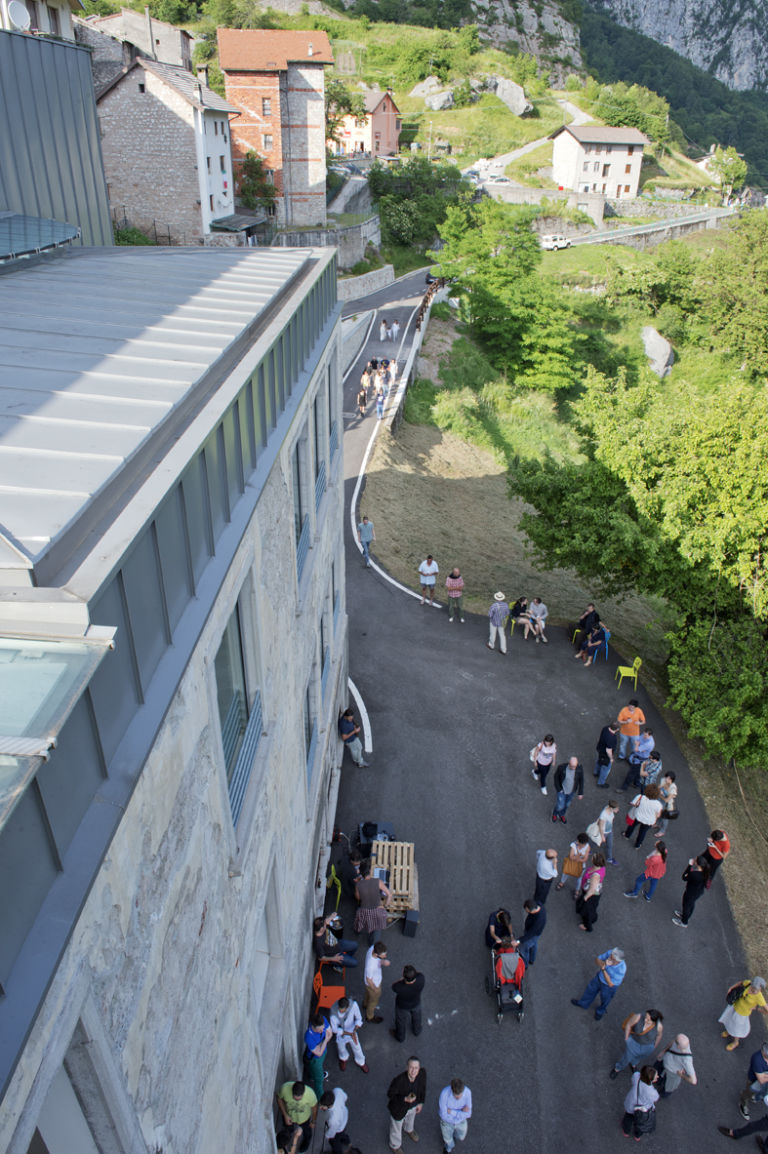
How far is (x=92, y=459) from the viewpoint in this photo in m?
3.88

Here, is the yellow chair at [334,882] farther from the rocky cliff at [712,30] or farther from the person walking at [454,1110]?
Answer: the rocky cliff at [712,30]

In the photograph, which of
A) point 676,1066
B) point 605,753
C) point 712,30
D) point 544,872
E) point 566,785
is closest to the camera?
point 676,1066

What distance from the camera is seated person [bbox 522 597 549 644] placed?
1827cm

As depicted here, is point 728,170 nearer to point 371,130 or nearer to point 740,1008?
point 371,130

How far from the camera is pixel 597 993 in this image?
421 inches

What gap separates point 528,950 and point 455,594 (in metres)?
9.07

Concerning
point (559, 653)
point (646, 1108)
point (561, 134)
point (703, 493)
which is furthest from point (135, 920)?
point (561, 134)

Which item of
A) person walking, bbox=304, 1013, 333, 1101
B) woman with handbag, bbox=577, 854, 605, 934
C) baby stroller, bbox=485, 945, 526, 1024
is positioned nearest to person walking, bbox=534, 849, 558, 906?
woman with handbag, bbox=577, 854, 605, 934

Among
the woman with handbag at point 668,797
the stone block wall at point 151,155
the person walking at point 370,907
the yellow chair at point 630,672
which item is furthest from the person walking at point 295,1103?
the stone block wall at point 151,155

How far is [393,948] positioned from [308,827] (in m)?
3.06

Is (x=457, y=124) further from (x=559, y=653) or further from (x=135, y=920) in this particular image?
(x=135, y=920)

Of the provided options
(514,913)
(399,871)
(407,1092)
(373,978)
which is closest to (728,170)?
(514,913)

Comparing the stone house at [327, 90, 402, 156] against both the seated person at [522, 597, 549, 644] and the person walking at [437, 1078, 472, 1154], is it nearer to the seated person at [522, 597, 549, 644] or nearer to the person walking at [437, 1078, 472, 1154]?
the seated person at [522, 597, 549, 644]

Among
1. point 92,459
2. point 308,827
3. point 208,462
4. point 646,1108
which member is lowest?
point 646,1108
